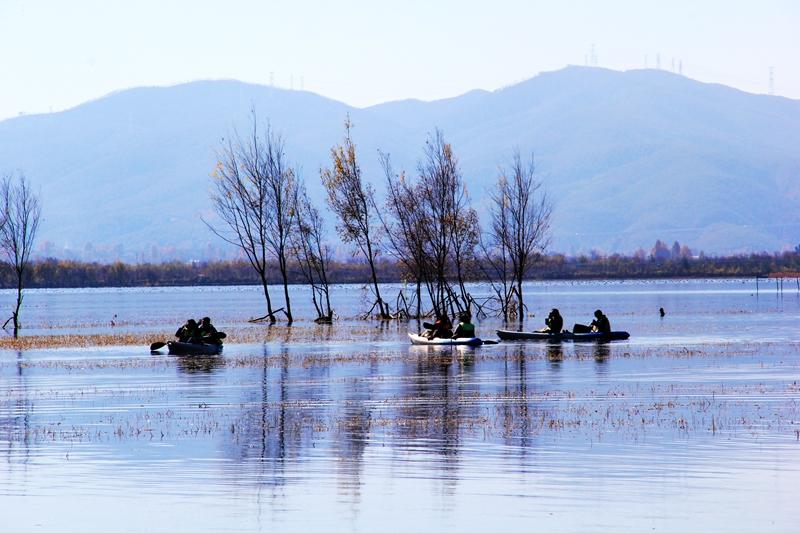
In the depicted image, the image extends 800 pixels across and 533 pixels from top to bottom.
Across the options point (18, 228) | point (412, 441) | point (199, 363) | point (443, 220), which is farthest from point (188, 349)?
point (18, 228)

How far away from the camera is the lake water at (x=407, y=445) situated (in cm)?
1831

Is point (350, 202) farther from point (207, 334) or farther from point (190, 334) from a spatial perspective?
point (190, 334)

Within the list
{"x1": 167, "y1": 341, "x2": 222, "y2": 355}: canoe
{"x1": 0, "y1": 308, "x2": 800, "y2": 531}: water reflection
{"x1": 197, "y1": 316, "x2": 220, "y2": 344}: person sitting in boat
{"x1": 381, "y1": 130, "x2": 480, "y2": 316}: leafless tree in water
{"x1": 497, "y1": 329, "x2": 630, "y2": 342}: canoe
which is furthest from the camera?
{"x1": 381, "y1": 130, "x2": 480, "y2": 316}: leafless tree in water

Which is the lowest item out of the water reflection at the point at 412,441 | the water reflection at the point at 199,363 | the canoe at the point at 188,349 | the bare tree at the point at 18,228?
the water reflection at the point at 412,441

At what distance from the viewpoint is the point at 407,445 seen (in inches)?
956

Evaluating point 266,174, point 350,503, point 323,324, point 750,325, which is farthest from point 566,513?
point 266,174

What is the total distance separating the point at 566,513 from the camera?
18.0m

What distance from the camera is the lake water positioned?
1831cm

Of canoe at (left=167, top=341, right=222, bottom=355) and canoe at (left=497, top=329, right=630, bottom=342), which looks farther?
canoe at (left=497, top=329, right=630, bottom=342)

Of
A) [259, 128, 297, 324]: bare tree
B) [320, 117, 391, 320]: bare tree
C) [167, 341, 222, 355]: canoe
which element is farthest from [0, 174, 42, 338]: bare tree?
[167, 341, 222, 355]: canoe

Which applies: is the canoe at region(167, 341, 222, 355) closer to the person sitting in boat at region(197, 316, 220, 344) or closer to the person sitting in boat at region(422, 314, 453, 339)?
the person sitting in boat at region(197, 316, 220, 344)

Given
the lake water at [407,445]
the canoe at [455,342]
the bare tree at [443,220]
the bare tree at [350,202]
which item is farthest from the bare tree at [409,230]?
the lake water at [407,445]

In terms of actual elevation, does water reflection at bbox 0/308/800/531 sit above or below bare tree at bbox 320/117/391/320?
below

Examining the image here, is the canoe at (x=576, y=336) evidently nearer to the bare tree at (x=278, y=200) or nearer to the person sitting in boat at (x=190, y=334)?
the person sitting in boat at (x=190, y=334)
